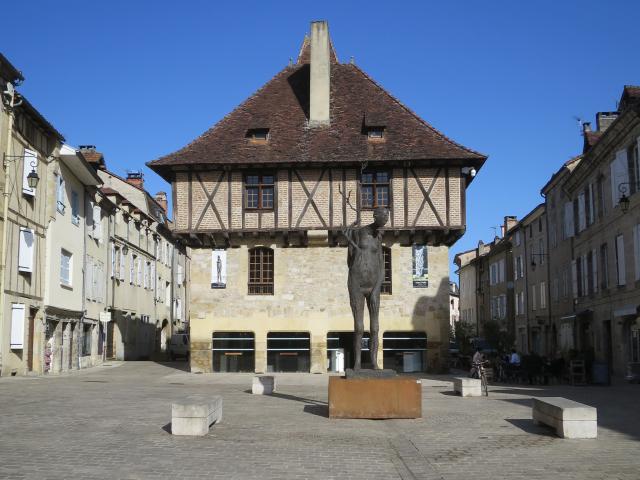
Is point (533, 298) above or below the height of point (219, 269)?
below

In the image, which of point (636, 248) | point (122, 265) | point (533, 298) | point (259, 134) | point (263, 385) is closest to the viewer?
point (263, 385)

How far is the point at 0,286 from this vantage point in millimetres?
21078

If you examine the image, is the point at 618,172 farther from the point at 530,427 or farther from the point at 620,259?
the point at 530,427

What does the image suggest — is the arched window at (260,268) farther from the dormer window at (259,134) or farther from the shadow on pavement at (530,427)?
the shadow on pavement at (530,427)

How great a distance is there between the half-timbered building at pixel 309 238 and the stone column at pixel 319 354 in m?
0.04

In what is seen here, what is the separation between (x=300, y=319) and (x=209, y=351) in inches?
143

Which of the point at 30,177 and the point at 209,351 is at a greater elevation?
the point at 30,177

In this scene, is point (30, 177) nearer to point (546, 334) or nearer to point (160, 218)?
point (160, 218)

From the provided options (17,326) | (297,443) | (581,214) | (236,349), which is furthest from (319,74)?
(297,443)

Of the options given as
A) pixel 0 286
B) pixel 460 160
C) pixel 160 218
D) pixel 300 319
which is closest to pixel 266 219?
pixel 300 319

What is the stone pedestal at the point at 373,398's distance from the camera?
1196cm

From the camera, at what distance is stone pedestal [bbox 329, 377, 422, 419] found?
12.0m

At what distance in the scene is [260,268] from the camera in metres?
28.2

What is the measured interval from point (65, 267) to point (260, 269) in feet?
23.3
